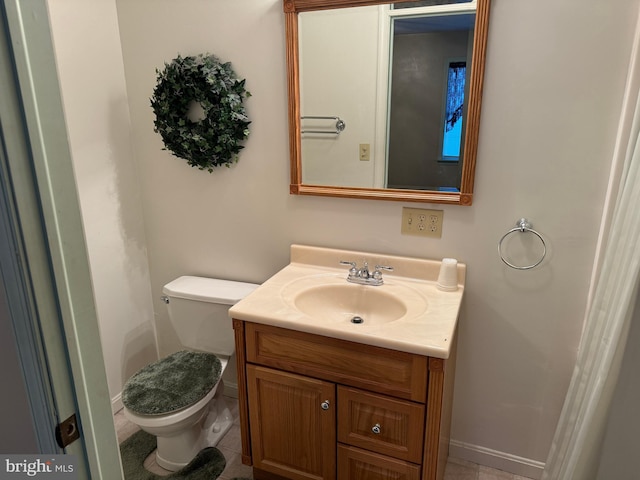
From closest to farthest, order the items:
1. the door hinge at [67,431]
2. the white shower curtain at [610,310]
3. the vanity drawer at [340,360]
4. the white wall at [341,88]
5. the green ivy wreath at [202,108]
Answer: the door hinge at [67,431] → the white shower curtain at [610,310] → the vanity drawer at [340,360] → the white wall at [341,88] → the green ivy wreath at [202,108]

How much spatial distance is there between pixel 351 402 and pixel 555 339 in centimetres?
83

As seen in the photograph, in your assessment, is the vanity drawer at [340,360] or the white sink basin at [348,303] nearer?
the vanity drawer at [340,360]

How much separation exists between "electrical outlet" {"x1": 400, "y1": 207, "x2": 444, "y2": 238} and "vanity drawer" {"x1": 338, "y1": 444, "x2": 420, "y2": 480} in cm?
82

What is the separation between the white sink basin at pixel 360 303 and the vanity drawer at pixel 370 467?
42cm

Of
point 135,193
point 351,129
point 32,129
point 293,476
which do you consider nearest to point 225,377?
point 293,476

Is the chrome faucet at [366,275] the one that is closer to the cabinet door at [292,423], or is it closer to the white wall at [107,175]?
the cabinet door at [292,423]

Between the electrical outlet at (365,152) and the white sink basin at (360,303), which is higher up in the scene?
the electrical outlet at (365,152)

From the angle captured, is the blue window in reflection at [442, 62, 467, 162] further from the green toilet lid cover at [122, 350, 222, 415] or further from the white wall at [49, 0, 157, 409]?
the white wall at [49, 0, 157, 409]

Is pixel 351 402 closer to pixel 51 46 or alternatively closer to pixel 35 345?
pixel 35 345

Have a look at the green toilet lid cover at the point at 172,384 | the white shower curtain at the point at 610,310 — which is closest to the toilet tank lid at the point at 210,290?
the green toilet lid cover at the point at 172,384

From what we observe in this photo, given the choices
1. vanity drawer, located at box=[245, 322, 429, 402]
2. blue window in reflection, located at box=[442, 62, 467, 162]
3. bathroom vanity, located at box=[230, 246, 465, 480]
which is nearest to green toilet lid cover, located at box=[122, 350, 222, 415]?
bathroom vanity, located at box=[230, 246, 465, 480]

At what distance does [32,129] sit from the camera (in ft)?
1.88

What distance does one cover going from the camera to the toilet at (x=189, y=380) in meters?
1.67

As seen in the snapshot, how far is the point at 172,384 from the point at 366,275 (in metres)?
0.91
